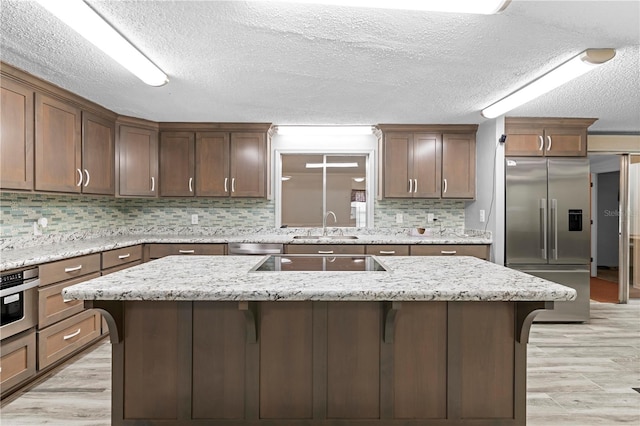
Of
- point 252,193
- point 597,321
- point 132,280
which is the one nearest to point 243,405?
point 132,280

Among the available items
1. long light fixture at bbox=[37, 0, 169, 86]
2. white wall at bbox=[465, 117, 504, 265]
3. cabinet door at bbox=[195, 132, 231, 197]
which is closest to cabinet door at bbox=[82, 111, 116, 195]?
cabinet door at bbox=[195, 132, 231, 197]

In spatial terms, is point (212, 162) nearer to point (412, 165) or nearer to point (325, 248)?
point (325, 248)

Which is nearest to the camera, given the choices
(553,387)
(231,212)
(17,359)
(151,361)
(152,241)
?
(151,361)

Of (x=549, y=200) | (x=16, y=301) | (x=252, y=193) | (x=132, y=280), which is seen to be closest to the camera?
(x=132, y=280)

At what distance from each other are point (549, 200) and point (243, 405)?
151 inches

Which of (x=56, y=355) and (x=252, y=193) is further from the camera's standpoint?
(x=252, y=193)

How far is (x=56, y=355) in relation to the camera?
2779 mm

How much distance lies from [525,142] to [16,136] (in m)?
4.77

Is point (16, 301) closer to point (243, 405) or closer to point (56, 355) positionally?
point (56, 355)

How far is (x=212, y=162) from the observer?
4.44 m

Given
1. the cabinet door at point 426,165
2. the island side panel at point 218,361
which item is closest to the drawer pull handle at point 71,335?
the island side panel at point 218,361

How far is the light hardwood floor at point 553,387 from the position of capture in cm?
220

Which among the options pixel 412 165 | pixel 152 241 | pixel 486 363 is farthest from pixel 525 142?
pixel 152 241

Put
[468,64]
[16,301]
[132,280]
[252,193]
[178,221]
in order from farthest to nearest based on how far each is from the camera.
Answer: [178,221] < [252,193] < [468,64] < [16,301] < [132,280]
